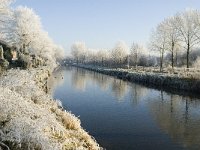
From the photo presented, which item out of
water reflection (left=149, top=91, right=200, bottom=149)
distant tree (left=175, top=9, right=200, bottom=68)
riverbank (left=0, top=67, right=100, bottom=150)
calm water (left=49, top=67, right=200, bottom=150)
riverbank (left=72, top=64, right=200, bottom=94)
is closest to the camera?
riverbank (left=0, top=67, right=100, bottom=150)

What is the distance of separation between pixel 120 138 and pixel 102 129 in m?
2.44

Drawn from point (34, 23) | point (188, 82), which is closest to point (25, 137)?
point (188, 82)

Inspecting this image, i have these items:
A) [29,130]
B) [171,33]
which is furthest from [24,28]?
[29,130]

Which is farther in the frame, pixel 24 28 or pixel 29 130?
pixel 24 28

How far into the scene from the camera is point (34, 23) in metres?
85.6

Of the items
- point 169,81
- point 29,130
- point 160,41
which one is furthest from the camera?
point 160,41

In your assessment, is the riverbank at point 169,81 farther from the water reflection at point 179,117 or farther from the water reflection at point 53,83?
the water reflection at point 53,83

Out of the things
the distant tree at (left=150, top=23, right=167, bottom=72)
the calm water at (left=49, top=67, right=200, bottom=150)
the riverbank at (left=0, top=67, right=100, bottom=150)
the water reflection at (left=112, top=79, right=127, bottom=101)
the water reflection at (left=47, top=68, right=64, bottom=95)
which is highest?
the distant tree at (left=150, top=23, right=167, bottom=72)

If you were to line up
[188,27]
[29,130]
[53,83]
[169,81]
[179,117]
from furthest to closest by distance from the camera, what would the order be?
[188,27] < [53,83] < [169,81] < [179,117] < [29,130]

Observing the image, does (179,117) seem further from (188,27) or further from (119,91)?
(188,27)

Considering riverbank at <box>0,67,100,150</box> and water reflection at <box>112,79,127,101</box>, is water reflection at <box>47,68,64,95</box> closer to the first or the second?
water reflection at <box>112,79,127,101</box>

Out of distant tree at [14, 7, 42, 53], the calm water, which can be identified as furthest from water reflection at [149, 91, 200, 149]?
distant tree at [14, 7, 42, 53]

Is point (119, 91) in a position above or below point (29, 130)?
below

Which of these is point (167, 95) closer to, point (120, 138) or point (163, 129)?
point (163, 129)
